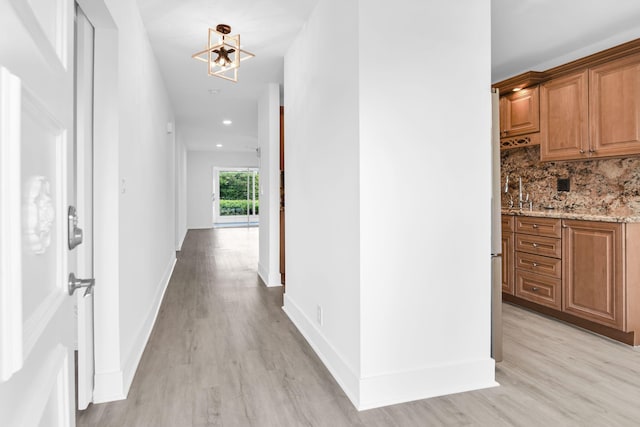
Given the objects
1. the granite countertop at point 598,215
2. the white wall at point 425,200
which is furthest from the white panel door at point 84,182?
the granite countertop at point 598,215

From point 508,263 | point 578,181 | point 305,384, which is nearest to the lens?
point 305,384

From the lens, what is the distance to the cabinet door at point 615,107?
3.19 meters

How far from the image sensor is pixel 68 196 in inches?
35.1

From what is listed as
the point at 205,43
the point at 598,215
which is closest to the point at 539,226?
the point at 598,215

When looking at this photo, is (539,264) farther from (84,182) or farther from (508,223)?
(84,182)

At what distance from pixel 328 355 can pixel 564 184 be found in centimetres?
306

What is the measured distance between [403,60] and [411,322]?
4.66 feet

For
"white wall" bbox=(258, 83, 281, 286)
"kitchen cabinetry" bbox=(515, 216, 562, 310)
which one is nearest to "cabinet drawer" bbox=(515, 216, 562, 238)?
"kitchen cabinetry" bbox=(515, 216, 562, 310)

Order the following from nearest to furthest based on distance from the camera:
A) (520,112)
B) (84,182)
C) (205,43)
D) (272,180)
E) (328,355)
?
(84,182) < (328,355) < (205,43) < (520,112) < (272,180)

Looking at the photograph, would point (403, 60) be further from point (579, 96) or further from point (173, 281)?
point (173, 281)

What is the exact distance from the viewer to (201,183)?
12.6 meters

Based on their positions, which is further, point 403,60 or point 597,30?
point 597,30

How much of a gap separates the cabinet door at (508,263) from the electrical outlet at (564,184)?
2.38ft

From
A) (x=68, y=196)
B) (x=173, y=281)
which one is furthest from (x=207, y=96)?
(x=68, y=196)
